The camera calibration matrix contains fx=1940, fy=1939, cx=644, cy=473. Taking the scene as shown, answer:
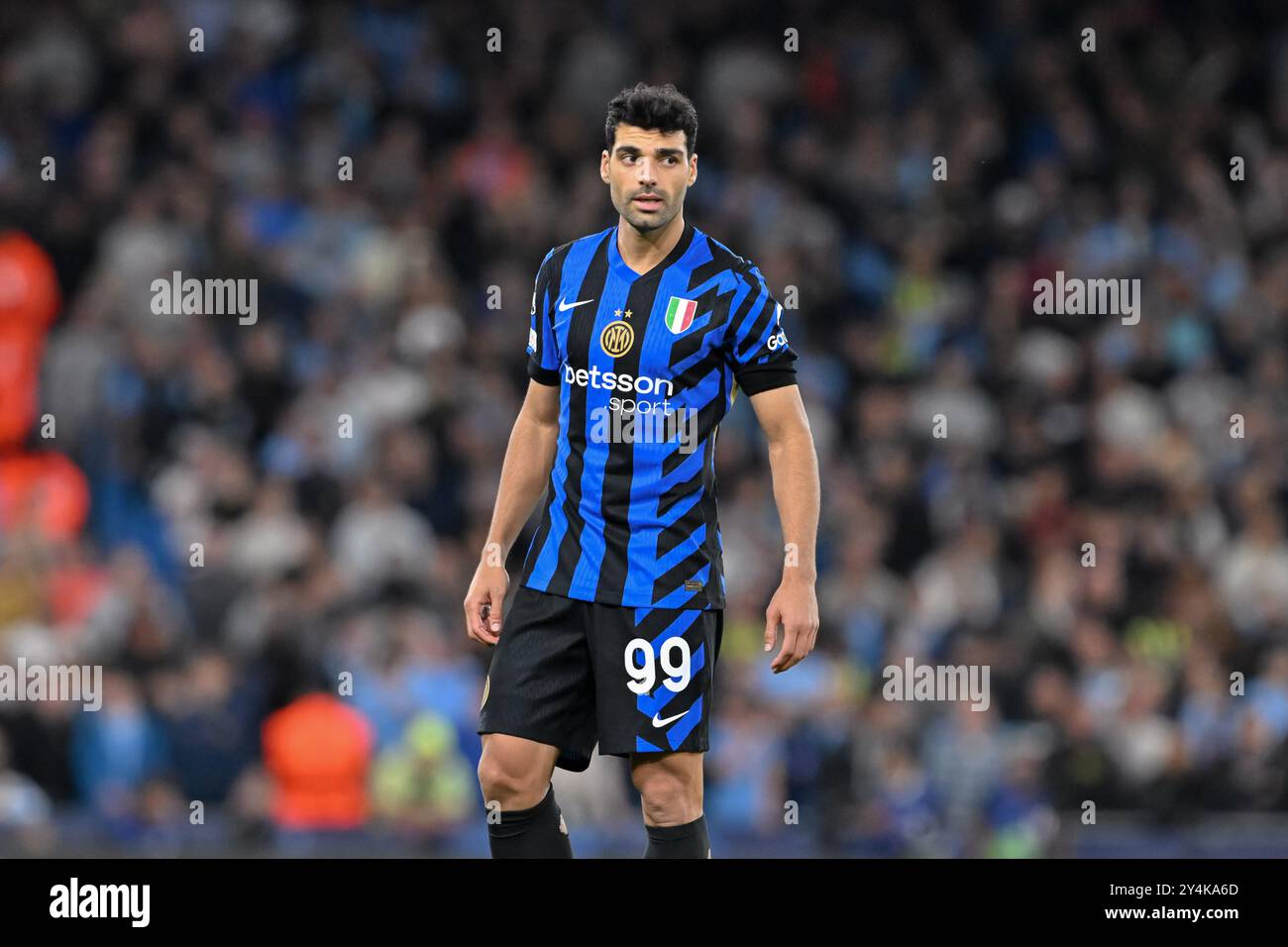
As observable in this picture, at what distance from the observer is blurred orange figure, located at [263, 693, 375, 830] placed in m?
8.88

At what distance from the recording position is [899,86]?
12.1 meters

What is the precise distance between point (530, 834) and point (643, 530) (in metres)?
0.84

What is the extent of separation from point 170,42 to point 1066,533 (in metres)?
6.02

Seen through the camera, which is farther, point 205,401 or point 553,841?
point 205,401

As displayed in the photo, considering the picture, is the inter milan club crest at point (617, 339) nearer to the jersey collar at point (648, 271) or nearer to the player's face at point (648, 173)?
the jersey collar at point (648, 271)

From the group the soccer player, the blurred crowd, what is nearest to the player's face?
the soccer player

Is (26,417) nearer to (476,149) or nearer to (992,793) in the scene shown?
(476,149)

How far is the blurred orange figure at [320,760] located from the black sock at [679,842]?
4090 millimetres

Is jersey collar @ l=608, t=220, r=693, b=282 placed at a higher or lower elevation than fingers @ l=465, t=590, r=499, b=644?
higher

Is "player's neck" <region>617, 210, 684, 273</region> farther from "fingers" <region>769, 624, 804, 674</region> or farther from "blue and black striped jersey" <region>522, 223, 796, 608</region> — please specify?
"fingers" <region>769, 624, 804, 674</region>

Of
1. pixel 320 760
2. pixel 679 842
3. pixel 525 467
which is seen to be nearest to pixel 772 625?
pixel 679 842

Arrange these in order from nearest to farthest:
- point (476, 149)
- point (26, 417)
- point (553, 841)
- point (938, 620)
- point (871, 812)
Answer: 1. point (553, 841)
2. point (871, 812)
3. point (938, 620)
4. point (26, 417)
5. point (476, 149)

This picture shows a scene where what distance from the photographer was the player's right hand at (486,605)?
5.12 metres

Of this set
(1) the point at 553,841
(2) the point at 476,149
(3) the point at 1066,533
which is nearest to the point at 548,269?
(1) the point at 553,841
